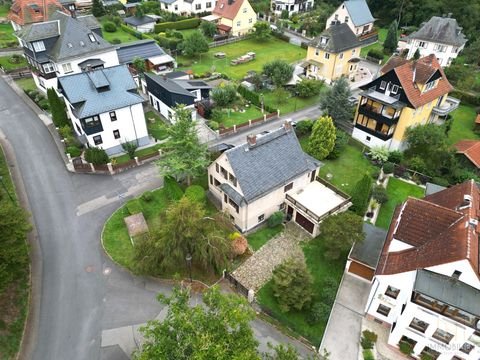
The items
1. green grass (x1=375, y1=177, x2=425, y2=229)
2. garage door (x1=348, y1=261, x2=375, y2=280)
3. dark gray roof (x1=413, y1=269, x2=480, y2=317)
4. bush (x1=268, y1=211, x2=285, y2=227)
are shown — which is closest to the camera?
dark gray roof (x1=413, y1=269, x2=480, y2=317)

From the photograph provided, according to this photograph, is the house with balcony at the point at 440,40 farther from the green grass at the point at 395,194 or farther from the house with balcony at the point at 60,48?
the house with balcony at the point at 60,48

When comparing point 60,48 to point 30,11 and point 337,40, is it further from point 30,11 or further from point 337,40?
point 337,40

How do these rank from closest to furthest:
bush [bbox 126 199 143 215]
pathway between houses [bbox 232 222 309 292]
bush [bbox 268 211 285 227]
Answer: pathway between houses [bbox 232 222 309 292] → bush [bbox 268 211 285 227] → bush [bbox 126 199 143 215]

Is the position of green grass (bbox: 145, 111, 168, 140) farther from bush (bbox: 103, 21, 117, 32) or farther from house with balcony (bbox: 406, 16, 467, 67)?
house with balcony (bbox: 406, 16, 467, 67)

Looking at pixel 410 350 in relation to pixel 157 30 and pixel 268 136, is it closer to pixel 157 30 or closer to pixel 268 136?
pixel 268 136

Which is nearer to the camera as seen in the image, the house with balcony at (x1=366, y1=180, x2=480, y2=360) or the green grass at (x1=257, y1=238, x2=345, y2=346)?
the house with balcony at (x1=366, y1=180, x2=480, y2=360)

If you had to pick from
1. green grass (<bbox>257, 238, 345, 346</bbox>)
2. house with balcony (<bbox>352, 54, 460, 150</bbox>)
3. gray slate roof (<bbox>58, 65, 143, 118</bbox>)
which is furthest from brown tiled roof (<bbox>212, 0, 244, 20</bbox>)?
green grass (<bbox>257, 238, 345, 346</bbox>)

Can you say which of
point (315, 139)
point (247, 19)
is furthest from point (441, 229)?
point (247, 19)
